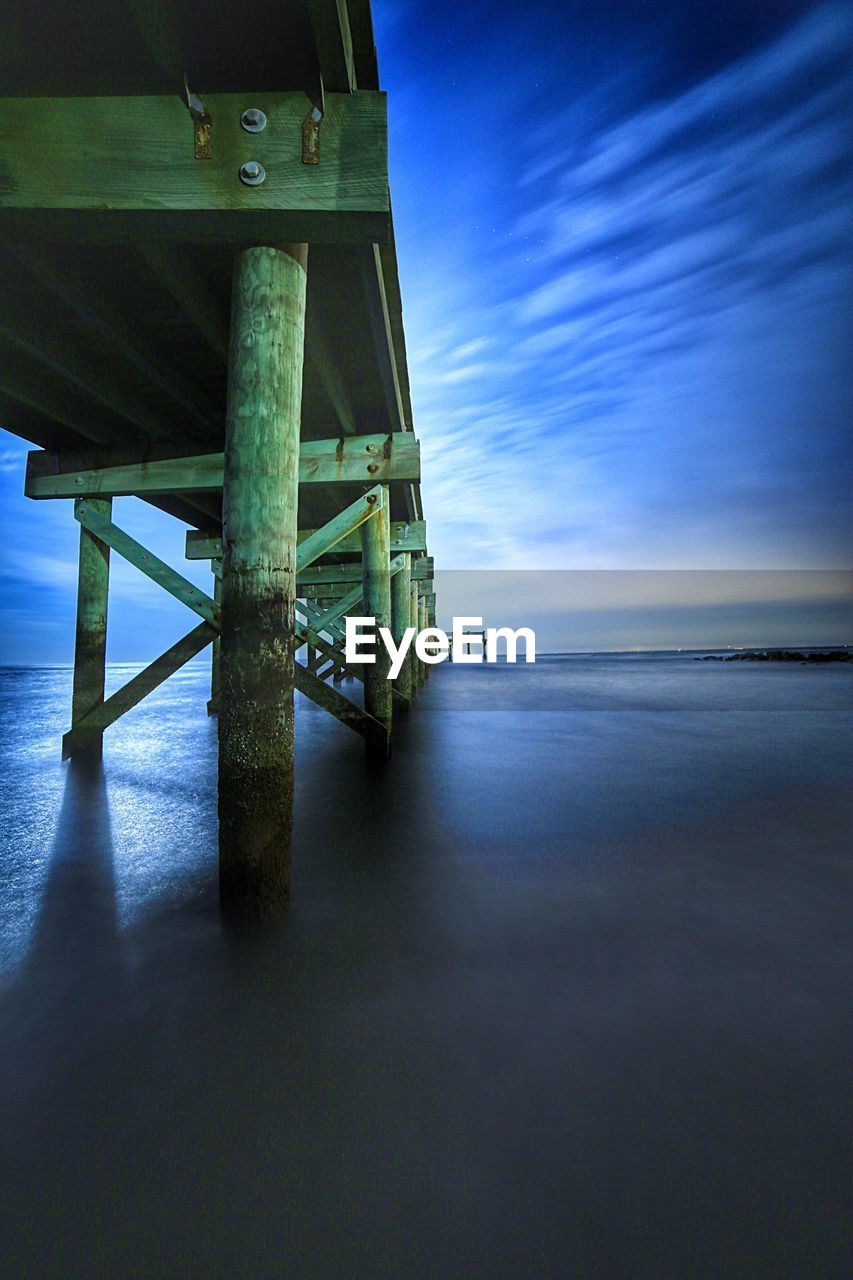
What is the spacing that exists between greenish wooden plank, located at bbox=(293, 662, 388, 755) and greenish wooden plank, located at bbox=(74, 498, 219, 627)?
1.07m

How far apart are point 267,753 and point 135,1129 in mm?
1388

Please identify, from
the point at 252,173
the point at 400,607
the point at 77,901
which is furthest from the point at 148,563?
the point at 400,607

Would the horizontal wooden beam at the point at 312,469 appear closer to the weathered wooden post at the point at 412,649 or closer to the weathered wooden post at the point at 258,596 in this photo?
the weathered wooden post at the point at 258,596

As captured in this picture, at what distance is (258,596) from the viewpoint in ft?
8.70

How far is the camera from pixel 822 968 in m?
2.34

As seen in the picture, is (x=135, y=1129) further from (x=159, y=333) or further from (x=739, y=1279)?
(x=159, y=333)

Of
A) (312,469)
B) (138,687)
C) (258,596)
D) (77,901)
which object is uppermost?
(312,469)

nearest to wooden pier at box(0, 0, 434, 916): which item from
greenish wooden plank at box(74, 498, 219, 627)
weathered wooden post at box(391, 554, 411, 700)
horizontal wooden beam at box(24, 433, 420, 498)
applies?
horizontal wooden beam at box(24, 433, 420, 498)

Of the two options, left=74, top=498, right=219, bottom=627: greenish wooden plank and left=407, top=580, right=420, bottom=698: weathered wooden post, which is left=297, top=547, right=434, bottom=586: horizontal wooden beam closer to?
left=407, top=580, right=420, bottom=698: weathered wooden post

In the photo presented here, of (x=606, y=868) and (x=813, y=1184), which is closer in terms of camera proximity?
(x=813, y=1184)

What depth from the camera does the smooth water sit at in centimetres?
125

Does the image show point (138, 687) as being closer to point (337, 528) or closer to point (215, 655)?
point (337, 528)

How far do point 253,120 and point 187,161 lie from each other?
14.5 inches

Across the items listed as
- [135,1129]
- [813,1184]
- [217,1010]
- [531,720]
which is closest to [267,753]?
[217,1010]
